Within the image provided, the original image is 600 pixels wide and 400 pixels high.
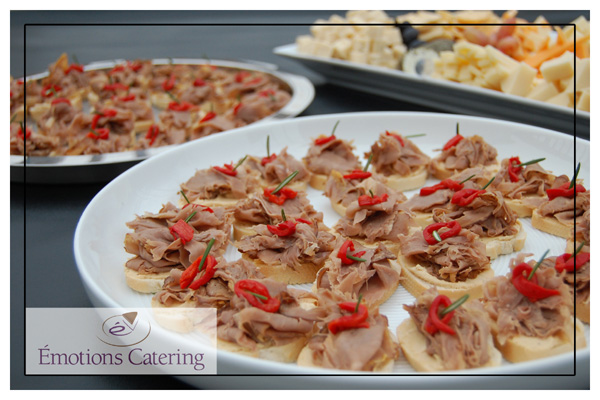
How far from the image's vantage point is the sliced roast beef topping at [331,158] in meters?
4.11

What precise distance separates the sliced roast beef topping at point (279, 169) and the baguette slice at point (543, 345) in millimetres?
2065

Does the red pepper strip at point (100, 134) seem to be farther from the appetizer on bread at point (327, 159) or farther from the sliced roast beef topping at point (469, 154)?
the sliced roast beef topping at point (469, 154)

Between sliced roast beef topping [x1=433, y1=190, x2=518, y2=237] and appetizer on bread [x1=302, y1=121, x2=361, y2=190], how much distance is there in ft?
3.48

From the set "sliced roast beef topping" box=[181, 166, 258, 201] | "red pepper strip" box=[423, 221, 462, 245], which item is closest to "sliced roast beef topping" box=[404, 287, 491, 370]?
"red pepper strip" box=[423, 221, 462, 245]

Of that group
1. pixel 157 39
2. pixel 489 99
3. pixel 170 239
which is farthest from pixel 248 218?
pixel 157 39

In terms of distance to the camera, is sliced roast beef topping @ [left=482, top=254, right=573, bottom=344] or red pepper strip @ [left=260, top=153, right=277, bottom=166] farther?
red pepper strip @ [left=260, top=153, right=277, bottom=166]

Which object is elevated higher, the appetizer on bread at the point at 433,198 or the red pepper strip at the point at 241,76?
the red pepper strip at the point at 241,76

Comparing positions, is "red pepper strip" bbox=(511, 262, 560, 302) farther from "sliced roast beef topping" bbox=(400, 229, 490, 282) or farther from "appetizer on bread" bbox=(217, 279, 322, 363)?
"appetizer on bread" bbox=(217, 279, 322, 363)

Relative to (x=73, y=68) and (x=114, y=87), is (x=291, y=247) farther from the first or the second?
(x=73, y=68)

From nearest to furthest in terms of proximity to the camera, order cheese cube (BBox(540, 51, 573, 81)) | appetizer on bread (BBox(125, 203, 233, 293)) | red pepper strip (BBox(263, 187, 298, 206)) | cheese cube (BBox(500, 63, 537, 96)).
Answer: appetizer on bread (BBox(125, 203, 233, 293))
red pepper strip (BBox(263, 187, 298, 206))
cheese cube (BBox(540, 51, 573, 81))
cheese cube (BBox(500, 63, 537, 96))

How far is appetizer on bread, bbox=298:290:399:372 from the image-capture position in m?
2.16

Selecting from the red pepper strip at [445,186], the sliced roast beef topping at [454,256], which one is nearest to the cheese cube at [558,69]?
the red pepper strip at [445,186]

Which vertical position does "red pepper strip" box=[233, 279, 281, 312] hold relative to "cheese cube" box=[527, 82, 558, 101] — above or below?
below

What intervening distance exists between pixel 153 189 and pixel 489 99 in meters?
3.08
